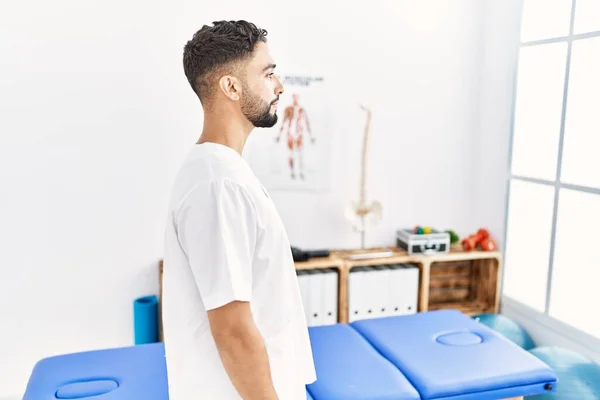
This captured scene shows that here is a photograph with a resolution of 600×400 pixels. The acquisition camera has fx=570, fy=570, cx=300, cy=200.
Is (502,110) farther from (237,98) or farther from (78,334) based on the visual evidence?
(78,334)

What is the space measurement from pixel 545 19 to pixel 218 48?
2243 millimetres

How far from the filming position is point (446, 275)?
331 cm

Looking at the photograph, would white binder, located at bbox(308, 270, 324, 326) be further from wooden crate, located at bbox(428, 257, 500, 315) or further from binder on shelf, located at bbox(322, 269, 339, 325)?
wooden crate, located at bbox(428, 257, 500, 315)

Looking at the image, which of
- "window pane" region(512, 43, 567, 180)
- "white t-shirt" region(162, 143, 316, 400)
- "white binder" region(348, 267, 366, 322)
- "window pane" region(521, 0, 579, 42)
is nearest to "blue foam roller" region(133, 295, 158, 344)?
"white binder" region(348, 267, 366, 322)

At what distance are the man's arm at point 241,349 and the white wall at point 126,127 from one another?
184 centimetres

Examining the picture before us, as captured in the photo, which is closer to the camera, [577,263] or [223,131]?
[223,131]

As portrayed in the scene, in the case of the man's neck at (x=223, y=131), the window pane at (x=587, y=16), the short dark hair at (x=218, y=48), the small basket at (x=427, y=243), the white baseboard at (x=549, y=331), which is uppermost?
the window pane at (x=587, y=16)

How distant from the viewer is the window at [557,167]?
2.59 m

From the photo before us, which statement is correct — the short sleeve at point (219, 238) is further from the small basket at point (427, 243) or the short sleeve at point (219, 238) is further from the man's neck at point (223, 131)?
the small basket at point (427, 243)

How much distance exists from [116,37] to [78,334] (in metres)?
1.46

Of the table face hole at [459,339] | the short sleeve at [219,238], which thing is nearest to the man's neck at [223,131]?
the short sleeve at [219,238]

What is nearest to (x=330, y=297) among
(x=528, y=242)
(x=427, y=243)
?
(x=427, y=243)

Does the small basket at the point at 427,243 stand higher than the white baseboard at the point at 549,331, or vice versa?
the small basket at the point at 427,243

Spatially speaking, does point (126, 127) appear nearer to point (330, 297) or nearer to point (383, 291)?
point (330, 297)
